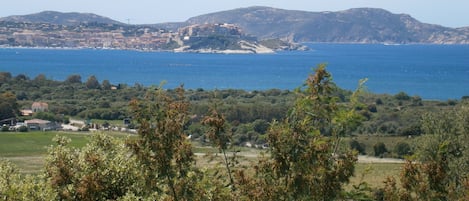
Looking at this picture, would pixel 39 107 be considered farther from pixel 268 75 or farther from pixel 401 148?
pixel 268 75

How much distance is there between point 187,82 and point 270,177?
85501 mm

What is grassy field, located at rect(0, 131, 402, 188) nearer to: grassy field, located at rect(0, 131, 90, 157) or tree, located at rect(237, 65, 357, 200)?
grassy field, located at rect(0, 131, 90, 157)

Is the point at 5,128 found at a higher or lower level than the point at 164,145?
lower

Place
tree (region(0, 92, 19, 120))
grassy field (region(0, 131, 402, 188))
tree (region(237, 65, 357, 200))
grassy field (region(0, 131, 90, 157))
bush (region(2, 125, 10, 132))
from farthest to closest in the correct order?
tree (region(0, 92, 19, 120)) → bush (region(2, 125, 10, 132)) → grassy field (region(0, 131, 90, 157)) → grassy field (region(0, 131, 402, 188)) → tree (region(237, 65, 357, 200))

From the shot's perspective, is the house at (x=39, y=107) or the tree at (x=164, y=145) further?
the house at (x=39, y=107)

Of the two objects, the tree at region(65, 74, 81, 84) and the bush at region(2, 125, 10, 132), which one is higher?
the bush at region(2, 125, 10, 132)

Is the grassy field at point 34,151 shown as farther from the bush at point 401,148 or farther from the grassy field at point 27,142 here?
the bush at point 401,148

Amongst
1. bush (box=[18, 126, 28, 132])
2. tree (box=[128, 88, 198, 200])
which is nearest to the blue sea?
bush (box=[18, 126, 28, 132])

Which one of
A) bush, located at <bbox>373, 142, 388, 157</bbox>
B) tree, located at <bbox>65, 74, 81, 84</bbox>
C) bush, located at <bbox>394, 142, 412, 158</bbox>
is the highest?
bush, located at <bbox>394, 142, 412, 158</bbox>

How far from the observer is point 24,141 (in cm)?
4197

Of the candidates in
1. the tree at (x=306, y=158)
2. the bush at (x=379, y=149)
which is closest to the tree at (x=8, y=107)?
the bush at (x=379, y=149)

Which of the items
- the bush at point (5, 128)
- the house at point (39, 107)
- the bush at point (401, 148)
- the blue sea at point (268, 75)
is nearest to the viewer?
the bush at point (401, 148)

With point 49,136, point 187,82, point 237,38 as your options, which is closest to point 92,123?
point 49,136

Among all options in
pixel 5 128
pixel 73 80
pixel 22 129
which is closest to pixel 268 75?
pixel 73 80
